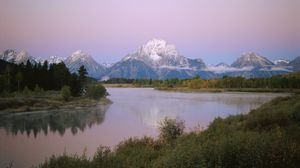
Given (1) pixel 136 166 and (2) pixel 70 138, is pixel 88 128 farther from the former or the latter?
(1) pixel 136 166

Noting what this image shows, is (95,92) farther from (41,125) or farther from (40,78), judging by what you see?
(41,125)

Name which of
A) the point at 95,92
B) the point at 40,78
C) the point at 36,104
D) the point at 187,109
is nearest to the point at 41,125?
the point at 36,104

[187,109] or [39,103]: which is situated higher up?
[39,103]

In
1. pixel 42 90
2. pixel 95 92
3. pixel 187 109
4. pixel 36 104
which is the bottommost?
pixel 187 109

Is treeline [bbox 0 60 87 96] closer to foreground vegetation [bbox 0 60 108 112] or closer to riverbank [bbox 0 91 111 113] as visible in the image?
foreground vegetation [bbox 0 60 108 112]

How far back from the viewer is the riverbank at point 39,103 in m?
55.3

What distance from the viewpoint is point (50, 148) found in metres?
26.3

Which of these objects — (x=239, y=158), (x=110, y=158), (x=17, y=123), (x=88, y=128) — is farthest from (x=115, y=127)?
(x=239, y=158)

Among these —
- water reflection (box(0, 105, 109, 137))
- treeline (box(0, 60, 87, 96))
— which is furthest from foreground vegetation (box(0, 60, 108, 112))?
water reflection (box(0, 105, 109, 137))

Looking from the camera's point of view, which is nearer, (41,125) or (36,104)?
(41,125)

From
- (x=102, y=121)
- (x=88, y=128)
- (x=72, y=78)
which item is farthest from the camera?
(x=72, y=78)

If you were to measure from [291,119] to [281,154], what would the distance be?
11.1 m

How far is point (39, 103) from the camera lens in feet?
200

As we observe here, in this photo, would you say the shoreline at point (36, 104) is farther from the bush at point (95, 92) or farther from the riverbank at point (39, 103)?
the bush at point (95, 92)
